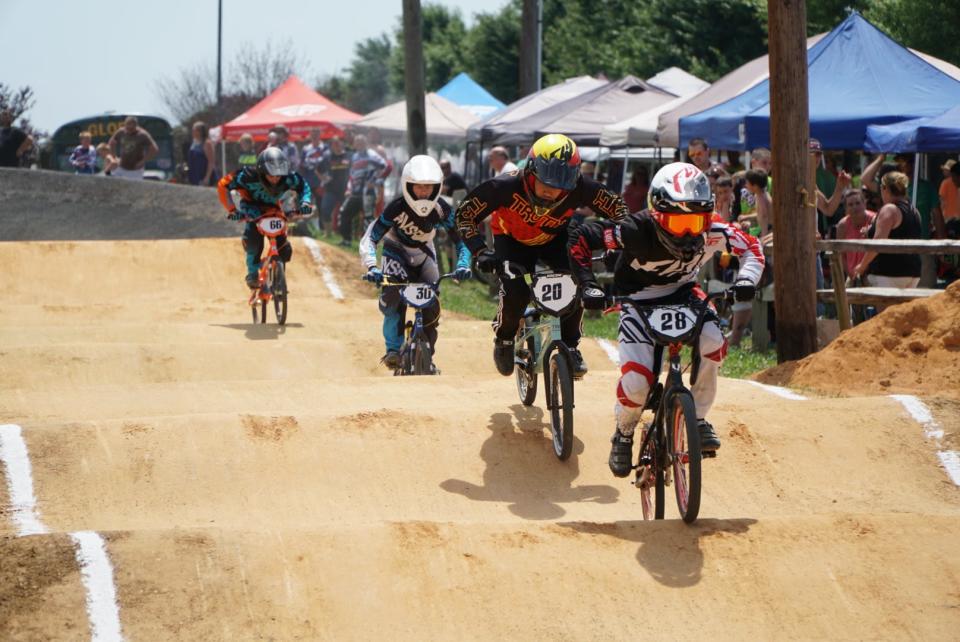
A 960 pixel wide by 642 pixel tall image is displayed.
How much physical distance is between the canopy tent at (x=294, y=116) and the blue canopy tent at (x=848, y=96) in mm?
→ 18460

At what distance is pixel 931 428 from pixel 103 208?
1869 centimetres

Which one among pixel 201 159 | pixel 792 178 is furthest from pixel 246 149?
pixel 792 178

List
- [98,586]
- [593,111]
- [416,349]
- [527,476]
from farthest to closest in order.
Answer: [593,111] < [416,349] < [527,476] < [98,586]

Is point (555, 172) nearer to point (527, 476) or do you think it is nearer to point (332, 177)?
point (527, 476)

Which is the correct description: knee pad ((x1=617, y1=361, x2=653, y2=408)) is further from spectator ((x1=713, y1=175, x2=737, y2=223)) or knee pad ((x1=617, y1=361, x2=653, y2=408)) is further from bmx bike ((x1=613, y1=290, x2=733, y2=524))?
spectator ((x1=713, y1=175, x2=737, y2=223))

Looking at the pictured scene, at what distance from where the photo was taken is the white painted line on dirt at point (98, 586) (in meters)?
5.75

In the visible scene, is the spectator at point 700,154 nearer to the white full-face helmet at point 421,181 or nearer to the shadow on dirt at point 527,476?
the white full-face helmet at point 421,181

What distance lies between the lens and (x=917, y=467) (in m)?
9.02

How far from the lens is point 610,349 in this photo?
14.4 m

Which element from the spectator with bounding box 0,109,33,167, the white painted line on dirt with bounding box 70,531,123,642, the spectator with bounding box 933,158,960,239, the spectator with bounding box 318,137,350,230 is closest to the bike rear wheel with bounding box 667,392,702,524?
the white painted line on dirt with bounding box 70,531,123,642

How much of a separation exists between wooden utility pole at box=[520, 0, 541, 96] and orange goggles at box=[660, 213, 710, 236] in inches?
733

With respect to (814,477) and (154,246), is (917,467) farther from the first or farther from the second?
(154,246)

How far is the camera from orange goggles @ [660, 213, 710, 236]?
7219 mm

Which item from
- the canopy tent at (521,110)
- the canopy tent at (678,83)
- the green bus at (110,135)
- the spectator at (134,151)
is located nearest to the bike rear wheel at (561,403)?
the canopy tent at (521,110)
